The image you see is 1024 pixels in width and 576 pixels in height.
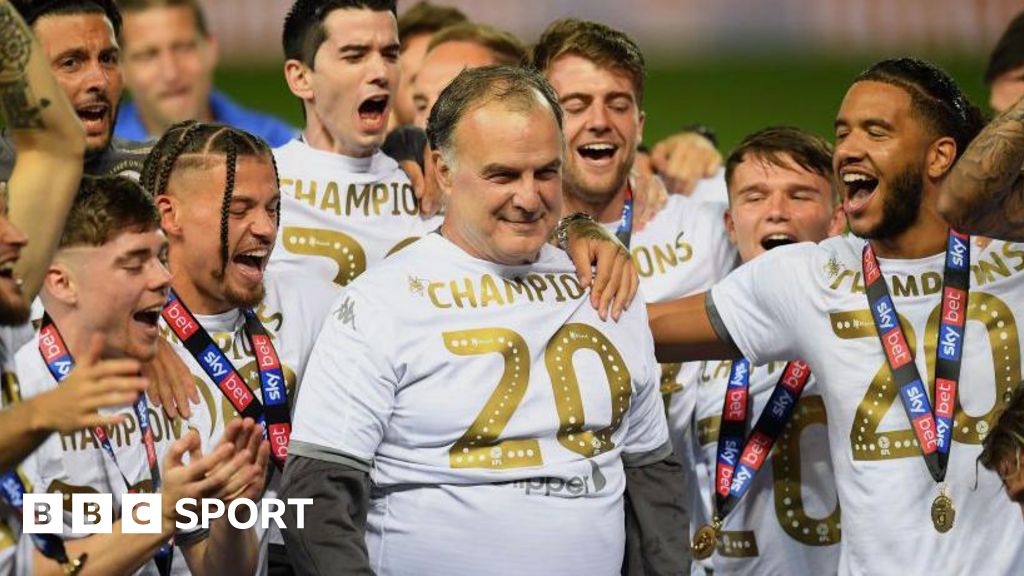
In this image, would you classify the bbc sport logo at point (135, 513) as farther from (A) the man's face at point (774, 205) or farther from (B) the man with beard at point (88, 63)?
(A) the man's face at point (774, 205)

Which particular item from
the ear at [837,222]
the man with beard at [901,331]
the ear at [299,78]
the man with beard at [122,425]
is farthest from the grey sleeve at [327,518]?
the ear at [837,222]

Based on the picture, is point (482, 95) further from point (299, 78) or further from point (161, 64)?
point (161, 64)

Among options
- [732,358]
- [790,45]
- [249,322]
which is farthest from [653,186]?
[790,45]

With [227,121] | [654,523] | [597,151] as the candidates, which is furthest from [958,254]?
[227,121]

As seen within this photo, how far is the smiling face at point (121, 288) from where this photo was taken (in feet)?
14.7

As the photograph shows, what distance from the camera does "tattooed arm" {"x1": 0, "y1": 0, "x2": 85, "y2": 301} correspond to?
411 centimetres

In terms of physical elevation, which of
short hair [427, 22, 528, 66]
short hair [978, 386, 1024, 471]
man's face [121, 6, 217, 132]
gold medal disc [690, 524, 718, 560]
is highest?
man's face [121, 6, 217, 132]

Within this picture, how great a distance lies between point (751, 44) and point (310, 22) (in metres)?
7.68

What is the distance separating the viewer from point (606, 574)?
15.6ft

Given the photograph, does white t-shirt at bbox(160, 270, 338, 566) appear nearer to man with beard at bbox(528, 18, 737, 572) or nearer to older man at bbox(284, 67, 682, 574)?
older man at bbox(284, 67, 682, 574)

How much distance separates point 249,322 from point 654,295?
4.98 feet

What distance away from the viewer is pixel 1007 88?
7625mm

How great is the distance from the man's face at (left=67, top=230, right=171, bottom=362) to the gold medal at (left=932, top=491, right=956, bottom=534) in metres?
2.13

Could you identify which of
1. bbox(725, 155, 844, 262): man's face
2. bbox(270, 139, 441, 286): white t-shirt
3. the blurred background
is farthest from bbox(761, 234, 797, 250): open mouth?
the blurred background
